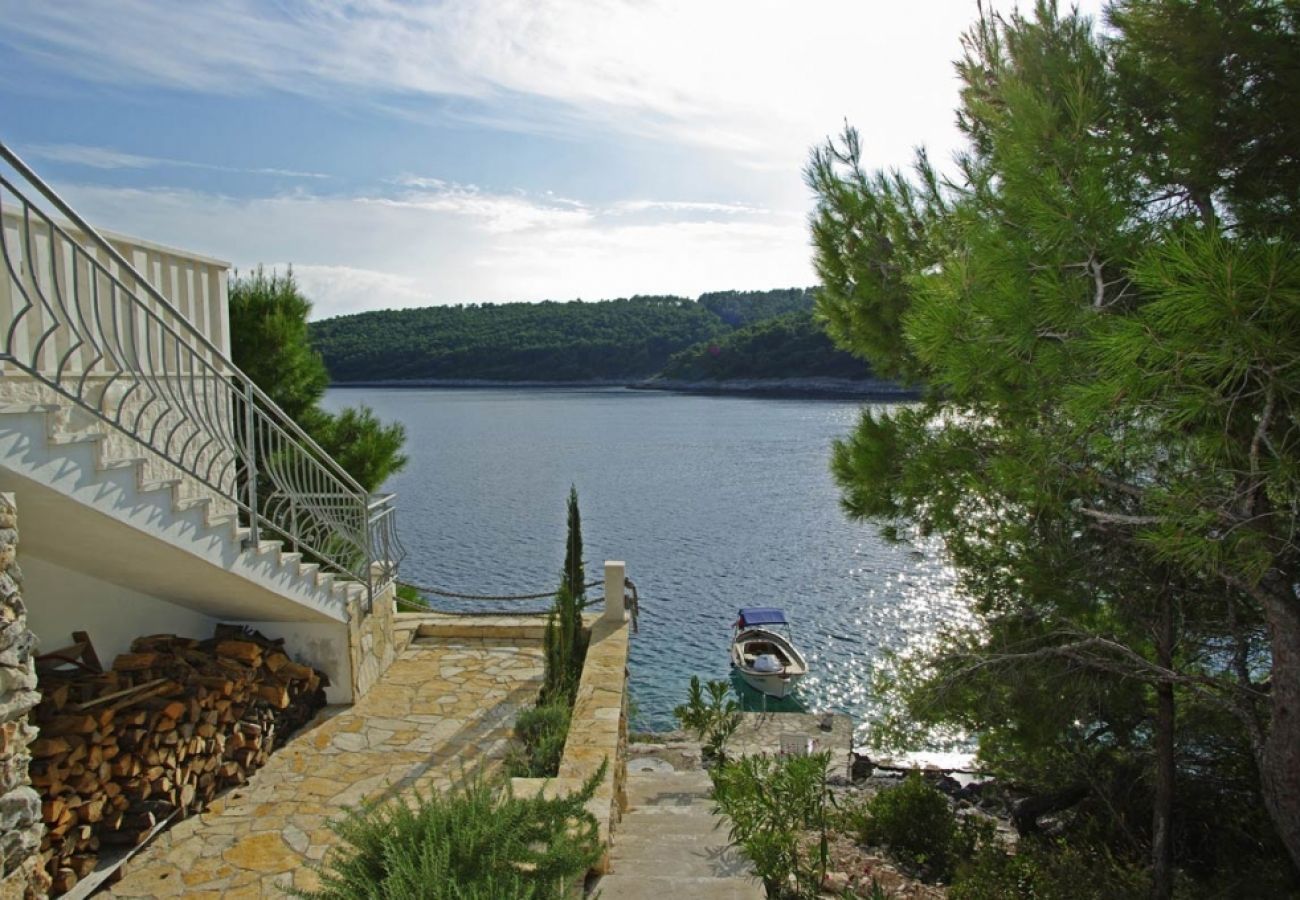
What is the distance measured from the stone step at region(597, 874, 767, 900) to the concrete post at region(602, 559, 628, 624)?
3254 mm

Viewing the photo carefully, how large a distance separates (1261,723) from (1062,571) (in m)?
1.24

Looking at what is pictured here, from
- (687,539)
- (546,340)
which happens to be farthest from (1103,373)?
(546,340)

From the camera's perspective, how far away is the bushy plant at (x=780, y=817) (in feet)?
13.5

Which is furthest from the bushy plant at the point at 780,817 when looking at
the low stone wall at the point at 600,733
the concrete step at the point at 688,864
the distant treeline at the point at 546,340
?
the distant treeline at the point at 546,340

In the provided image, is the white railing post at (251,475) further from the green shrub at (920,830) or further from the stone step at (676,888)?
the green shrub at (920,830)

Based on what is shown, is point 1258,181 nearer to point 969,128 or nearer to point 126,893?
point 969,128

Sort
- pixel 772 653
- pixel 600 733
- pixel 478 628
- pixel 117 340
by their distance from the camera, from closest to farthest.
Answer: pixel 117 340 < pixel 600 733 < pixel 478 628 < pixel 772 653

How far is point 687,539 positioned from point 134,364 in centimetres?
2364

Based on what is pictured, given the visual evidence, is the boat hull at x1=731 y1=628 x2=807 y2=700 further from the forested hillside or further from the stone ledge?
the forested hillside

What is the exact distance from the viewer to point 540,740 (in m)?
4.95

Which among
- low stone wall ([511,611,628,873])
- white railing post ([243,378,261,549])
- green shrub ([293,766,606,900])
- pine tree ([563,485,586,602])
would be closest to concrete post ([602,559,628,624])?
low stone wall ([511,611,628,873])

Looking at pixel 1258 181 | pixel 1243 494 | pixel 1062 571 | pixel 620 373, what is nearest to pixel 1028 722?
pixel 1062 571

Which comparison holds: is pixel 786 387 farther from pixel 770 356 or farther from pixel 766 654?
pixel 766 654

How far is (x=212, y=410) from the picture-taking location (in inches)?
212
